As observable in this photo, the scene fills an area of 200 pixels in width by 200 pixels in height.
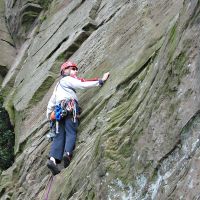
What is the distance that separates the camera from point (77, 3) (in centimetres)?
2009

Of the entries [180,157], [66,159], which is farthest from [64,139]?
[180,157]

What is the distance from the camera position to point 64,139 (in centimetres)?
1223

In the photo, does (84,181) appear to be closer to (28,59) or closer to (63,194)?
(63,194)

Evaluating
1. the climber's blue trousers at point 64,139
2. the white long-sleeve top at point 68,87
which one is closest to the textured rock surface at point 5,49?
the white long-sleeve top at point 68,87

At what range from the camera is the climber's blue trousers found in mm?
11875

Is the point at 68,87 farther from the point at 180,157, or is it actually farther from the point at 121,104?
the point at 180,157

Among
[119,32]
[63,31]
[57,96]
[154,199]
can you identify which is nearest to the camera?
[154,199]

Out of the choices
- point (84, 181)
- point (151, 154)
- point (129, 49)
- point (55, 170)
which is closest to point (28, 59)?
point (129, 49)

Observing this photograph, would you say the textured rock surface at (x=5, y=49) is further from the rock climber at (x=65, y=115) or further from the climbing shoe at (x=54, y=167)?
the climbing shoe at (x=54, y=167)

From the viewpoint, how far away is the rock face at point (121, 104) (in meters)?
7.68

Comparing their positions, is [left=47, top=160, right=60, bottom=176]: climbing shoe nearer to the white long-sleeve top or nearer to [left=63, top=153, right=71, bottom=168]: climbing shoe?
[left=63, top=153, right=71, bottom=168]: climbing shoe

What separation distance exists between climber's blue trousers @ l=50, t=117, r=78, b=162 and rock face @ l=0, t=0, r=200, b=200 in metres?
0.17

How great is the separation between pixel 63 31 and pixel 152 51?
840 cm

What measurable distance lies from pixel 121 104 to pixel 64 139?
2.10 meters
